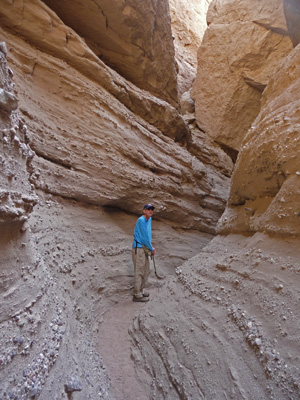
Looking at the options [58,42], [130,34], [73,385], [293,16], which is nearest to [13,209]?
[73,385]

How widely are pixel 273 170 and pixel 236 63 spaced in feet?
24.3

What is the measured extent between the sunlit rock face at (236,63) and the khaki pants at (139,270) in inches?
252

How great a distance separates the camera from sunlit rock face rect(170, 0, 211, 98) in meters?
11.8

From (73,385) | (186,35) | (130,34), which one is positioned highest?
(186,35)

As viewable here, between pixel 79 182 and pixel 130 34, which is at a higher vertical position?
pixel 130 34

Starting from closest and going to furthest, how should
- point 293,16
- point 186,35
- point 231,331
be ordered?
point 231,331, point 293,16, point 186,35

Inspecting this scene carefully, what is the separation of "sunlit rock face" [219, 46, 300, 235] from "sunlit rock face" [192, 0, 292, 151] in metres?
5.19

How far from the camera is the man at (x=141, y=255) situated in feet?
12.9

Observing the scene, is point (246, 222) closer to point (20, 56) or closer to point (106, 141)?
point (106, 141)

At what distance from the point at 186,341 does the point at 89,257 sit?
5.90 ft

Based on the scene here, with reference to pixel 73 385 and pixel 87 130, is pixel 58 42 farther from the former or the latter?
pixel 73 385

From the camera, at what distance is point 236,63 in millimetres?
8625

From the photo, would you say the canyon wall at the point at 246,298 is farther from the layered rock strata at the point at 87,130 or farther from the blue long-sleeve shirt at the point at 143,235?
the layered rock strata at the point at 87,130

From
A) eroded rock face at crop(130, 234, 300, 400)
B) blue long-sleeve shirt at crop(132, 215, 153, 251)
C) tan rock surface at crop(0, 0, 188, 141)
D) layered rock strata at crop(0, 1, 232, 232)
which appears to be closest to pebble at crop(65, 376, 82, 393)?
eroded rock face at crop(130, 234, 300, 400)
